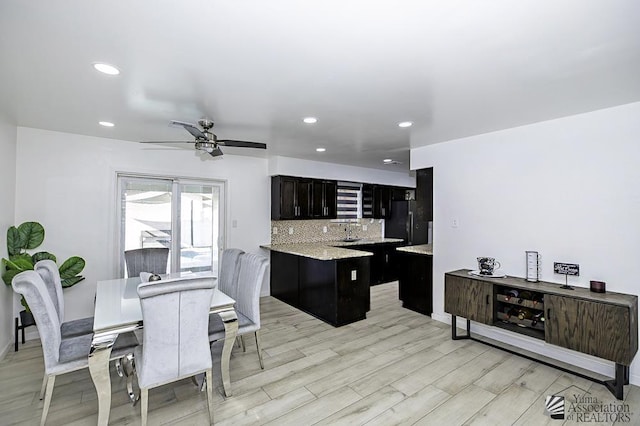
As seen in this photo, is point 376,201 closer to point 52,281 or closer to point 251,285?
point 251,285

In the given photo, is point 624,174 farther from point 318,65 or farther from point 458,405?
point 318,65

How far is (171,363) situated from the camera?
2088 mm

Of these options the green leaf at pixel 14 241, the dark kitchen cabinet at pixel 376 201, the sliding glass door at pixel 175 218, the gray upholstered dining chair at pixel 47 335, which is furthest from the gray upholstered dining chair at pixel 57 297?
the dark kitchen cabinet at pixel 376 201

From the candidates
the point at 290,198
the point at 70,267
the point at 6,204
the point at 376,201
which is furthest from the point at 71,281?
the point at 376,201

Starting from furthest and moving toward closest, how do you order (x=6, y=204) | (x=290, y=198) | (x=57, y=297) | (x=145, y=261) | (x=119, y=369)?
(x=290, y=198), (x=145, y=261), (x=6, y=204), (x=119, y=369), (x=57, y=297)

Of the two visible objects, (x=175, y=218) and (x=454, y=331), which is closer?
(x=454, y=331)

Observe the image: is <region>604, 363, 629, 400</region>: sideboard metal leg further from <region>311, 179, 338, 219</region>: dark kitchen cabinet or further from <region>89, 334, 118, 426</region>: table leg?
<region>311, 179, 338, 219</region>: dark kitchen cabinet

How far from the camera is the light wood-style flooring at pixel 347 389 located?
7.34 feet

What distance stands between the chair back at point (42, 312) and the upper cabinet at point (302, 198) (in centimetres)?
354

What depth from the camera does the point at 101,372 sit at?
2.02m

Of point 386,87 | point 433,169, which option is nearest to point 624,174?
point 433,169

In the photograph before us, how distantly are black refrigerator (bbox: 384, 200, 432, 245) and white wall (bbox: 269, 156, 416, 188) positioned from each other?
2.18 ft

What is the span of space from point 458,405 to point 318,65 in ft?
8.91

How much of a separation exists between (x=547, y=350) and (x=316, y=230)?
406cm
